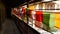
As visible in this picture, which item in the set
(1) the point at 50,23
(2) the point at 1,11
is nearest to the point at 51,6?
(1) the point at 50,23

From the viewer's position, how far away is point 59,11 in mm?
472

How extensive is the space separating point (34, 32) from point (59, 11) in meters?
0.19

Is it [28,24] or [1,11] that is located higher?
[1,11]

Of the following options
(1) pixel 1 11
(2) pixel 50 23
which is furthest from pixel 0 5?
(2) pixel 50 23

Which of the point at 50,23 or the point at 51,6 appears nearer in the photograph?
the point at 50,23

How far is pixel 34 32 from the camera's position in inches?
22.2

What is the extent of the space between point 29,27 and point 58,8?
224 mm

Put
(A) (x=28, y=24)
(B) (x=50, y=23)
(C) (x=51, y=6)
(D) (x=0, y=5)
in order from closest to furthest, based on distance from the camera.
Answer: (D) (x=0, y=5) < (B) (x=50, y=23) < (C) (x=51, y=6) < (A) (x=28, y=24)

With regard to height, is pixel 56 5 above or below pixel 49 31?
above

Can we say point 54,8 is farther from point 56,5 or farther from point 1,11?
point 1,11

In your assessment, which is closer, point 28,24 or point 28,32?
point 28,32

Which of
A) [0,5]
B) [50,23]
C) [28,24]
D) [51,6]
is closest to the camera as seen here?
[0,5]

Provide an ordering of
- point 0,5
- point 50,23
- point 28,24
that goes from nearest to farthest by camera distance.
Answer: point 0,5 < point 50,23 < point 28,24

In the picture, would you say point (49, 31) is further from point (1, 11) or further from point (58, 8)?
point (1, 11)
